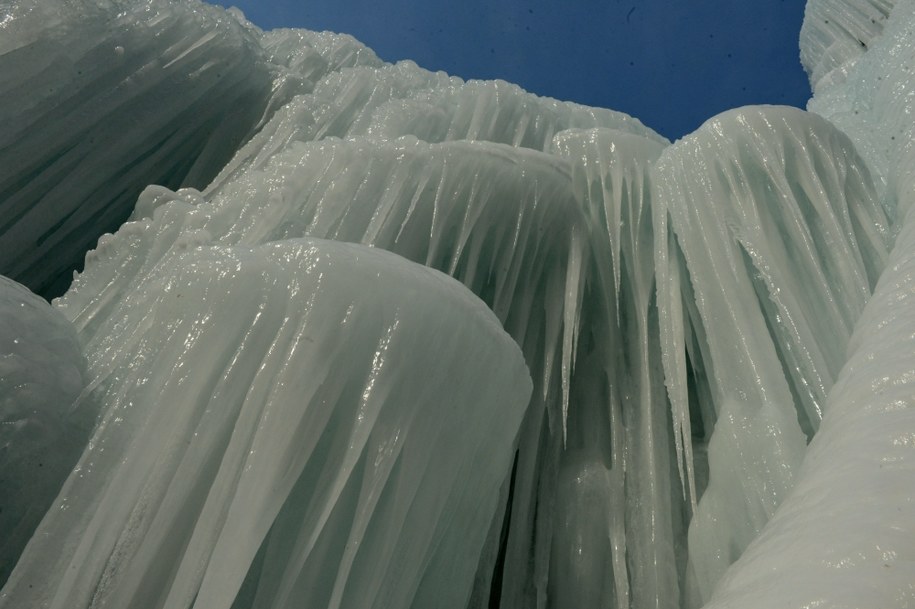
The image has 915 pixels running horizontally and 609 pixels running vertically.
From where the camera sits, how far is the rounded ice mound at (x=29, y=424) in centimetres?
106

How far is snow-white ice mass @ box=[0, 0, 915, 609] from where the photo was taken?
0.94 m

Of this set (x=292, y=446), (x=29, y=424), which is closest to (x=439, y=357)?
(x=292, y=446)

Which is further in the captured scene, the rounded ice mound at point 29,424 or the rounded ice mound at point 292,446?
the rounded ice mound at point 29,424

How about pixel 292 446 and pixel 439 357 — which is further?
pixel 439 357

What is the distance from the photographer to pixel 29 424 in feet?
3.54

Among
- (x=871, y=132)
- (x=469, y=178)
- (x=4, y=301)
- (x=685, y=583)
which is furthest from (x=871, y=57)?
(x=4, y=301)

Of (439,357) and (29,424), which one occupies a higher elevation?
(439,357)

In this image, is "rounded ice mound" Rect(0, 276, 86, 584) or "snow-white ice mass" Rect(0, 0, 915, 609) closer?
"snow-white ice mass" Rect(0, 0, 915, 609)

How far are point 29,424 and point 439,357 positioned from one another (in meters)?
0.56

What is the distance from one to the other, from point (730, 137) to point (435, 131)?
2.83 feet

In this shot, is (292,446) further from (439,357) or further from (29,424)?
(29,424)

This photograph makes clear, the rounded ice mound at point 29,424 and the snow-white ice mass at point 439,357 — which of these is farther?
the rounded ice mound at point 29,424

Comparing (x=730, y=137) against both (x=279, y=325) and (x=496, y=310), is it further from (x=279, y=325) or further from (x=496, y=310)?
(x=279, y=325)

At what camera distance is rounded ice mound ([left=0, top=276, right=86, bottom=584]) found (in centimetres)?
106
